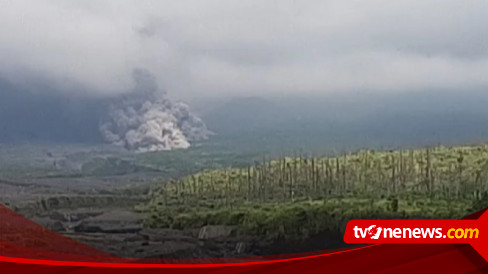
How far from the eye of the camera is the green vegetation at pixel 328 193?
61.8 inches

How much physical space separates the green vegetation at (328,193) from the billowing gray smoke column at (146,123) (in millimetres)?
140

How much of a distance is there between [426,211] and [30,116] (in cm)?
120

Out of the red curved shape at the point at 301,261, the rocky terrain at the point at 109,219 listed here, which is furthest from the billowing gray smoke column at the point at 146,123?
the red curved shape at the point at 301,261

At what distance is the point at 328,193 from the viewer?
1.62 m

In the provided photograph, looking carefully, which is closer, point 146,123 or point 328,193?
point 146,123

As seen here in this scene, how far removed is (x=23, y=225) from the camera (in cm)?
155

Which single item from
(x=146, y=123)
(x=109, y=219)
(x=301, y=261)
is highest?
(x=146, y=123)

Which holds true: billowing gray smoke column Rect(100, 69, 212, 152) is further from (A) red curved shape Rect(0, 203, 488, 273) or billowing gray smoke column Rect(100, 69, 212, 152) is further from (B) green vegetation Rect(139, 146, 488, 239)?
(A) red curved shape Rect(0, 203, 488, 273)

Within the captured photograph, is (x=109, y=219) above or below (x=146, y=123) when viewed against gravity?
below

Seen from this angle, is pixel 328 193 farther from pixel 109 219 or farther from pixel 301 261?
pixel 109 219

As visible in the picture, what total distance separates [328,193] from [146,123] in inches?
23.0

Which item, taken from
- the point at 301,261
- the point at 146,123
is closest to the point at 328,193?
the point at 301,261

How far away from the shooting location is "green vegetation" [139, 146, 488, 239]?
1570 mm

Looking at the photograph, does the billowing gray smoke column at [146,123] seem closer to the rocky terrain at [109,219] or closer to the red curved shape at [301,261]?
the rocky terrain at [109,219]
